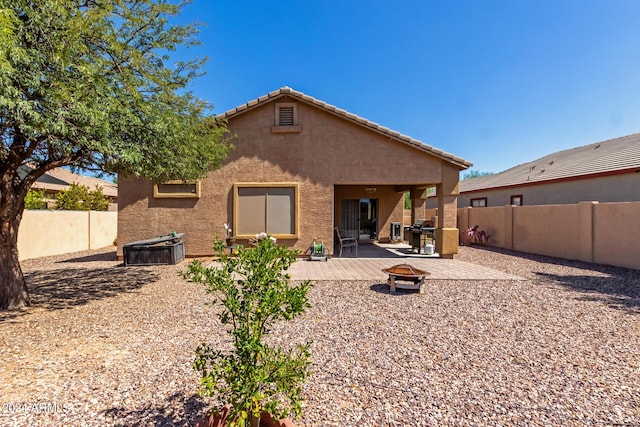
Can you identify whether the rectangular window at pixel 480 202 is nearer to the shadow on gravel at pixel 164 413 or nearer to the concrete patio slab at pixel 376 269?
the concrete patio slab at pixel 376 269

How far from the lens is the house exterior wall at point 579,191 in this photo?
11922 millimetres

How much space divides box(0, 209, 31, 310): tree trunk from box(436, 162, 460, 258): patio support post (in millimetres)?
11946

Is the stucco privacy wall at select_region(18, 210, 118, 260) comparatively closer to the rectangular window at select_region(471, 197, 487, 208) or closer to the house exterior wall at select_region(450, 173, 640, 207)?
the house exterior wall at select_region(450, 173, 640, 207)

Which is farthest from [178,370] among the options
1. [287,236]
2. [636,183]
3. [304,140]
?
[636,183]

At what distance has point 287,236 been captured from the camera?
1050cm

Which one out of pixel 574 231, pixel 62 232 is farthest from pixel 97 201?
pixel 574 231

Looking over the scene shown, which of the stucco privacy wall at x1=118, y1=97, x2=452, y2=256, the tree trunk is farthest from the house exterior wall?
the tree trunk

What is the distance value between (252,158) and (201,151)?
12.1ft

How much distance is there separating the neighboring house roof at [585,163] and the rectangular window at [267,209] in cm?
1473

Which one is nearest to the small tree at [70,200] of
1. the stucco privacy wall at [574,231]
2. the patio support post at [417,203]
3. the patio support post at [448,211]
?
the patio support post at [448,211]

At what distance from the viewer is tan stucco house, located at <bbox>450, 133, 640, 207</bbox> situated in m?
12.2

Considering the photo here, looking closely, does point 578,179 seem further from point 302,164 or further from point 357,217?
point 302,164

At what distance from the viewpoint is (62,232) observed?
11836 millimetres

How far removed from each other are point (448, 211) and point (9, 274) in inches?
490
